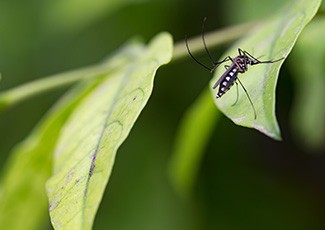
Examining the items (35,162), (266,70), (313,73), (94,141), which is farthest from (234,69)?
(313,73)

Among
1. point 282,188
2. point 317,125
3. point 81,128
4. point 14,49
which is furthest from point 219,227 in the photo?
point 81,128

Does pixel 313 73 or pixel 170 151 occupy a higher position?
pixel 170 151

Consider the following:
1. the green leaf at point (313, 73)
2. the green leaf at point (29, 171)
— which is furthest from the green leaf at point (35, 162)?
the green leaf at point (313, 73)

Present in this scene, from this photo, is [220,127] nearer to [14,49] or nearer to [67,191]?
[14,49]

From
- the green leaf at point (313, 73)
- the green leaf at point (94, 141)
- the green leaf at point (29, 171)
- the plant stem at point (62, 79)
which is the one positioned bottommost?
the green leaf at point (94, 141)

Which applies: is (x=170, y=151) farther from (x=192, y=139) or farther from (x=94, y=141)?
(x=94, y=141)

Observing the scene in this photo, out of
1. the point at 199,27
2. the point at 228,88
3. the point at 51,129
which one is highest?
the point at 199,27

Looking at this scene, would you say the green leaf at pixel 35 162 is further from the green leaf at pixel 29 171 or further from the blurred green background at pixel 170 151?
the blurred green background at pixel 170 151
